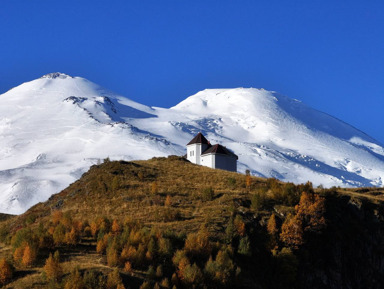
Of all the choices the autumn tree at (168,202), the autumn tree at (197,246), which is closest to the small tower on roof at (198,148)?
the autumn tree at (168,202)

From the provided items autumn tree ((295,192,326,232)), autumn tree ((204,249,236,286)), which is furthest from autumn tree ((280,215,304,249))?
autumn tree ((204,249,236,286))

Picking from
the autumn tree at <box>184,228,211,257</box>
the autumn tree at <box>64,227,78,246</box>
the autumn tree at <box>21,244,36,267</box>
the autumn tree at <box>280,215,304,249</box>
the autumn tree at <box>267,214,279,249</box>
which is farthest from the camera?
the autumn tree at <box>280,215,304,249</box>

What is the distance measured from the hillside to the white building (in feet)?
44.3

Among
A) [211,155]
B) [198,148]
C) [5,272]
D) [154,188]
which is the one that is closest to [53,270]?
[5,272]

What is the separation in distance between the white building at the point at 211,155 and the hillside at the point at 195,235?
1349 centimetres

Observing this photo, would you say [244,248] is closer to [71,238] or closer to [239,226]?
[239,226]

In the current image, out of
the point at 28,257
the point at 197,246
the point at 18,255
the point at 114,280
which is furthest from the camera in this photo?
the point at 197,246

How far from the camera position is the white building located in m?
63.8

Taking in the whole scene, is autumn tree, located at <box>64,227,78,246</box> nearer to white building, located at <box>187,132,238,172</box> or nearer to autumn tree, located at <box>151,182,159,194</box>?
autumn tree, located at <box>151,182,159,194</box>

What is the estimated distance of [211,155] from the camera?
2512 inches

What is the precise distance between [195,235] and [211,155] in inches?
1314

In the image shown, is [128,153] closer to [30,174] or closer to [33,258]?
[30,174]

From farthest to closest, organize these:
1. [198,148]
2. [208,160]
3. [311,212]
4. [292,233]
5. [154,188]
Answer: [198,148]
[208,160]
[154,188]
[311,212]
[292,233]

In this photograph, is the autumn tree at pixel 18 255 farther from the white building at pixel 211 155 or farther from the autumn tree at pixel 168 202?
the white building at pixel 211 155
